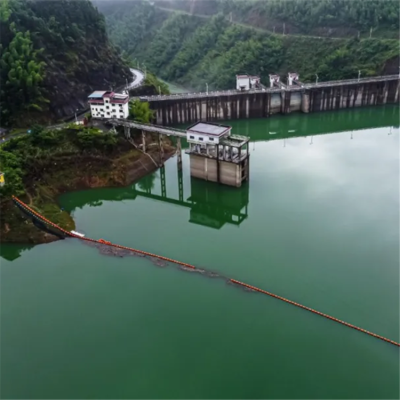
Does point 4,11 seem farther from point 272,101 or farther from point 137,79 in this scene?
point 272,101

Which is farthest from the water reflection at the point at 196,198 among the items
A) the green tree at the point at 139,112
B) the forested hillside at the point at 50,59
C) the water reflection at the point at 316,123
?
the water reflection at the point at 316,123

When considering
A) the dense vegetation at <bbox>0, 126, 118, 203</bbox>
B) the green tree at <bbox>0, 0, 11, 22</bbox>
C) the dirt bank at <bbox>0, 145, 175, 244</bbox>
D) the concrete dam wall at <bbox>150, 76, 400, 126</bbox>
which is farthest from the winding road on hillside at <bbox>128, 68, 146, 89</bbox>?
the dense vegetation at <bbox>0, 126, 118, 203</bbox>

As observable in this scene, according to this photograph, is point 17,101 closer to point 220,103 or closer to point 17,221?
point 17,221

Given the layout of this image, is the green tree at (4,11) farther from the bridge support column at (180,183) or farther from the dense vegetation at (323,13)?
the dense vegetation at (323,13)

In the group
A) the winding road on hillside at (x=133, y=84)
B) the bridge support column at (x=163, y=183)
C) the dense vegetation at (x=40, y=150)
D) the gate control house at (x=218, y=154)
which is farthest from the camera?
the winding road on hillside at (x=133, y=84)

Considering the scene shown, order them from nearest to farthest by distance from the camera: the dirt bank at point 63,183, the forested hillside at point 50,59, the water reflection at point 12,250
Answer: the water reflection at point 12,250
the dirt bank at point 63,183
the forested hillside at point 50,59

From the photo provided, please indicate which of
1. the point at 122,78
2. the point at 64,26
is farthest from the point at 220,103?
the point at 64,26
